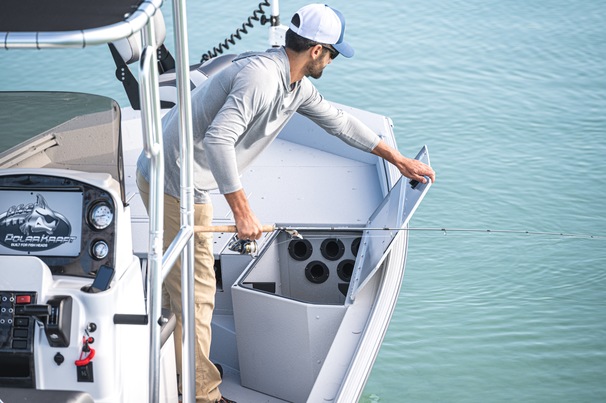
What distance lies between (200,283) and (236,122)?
22.9 inches

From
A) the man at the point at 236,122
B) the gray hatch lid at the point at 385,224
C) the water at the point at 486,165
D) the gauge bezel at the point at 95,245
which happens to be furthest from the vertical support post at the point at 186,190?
the water at the point at 486,165

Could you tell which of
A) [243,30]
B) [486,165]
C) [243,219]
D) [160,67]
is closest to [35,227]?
[243,219]

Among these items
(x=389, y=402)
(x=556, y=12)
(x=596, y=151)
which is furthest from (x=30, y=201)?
(x=556, y=12)

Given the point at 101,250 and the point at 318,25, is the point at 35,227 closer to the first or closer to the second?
the point at 101,250

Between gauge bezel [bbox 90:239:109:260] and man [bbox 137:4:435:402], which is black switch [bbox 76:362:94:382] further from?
man [bbox 137:4:435:402]

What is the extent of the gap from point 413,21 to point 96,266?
810 centimetres

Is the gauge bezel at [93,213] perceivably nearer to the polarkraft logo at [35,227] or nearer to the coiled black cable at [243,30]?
the polarkraft logo at [35,227]

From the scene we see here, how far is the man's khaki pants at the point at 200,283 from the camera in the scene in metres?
2.94

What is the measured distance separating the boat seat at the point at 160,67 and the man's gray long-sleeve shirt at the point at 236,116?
25.9 inches

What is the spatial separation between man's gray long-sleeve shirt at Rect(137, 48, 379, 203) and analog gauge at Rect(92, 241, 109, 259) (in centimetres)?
41

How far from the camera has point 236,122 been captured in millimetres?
2676

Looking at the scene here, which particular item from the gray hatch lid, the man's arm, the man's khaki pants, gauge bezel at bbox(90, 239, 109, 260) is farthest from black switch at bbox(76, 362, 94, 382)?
the man's arm

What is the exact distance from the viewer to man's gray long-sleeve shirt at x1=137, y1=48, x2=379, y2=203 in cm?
Answer: 267

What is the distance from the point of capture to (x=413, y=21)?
1005cm
